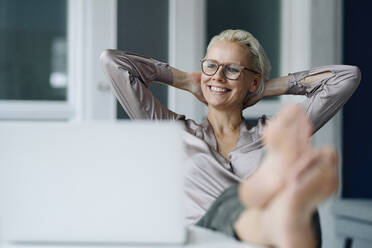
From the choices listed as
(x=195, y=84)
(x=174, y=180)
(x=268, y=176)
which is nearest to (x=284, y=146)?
(x=268, y=176)

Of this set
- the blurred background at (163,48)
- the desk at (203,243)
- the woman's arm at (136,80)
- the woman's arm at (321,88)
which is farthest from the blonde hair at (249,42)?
the blurred background at (163,48)

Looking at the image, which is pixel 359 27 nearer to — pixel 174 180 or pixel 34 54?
pixel 34 54

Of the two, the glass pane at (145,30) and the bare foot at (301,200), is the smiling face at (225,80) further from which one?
the glass pane at (145,30)

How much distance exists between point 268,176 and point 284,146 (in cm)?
7

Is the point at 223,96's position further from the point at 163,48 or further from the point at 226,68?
Result: the point at 163,48

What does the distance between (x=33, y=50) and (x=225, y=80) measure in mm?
2297

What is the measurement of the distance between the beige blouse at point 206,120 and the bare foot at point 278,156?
3.12 feet

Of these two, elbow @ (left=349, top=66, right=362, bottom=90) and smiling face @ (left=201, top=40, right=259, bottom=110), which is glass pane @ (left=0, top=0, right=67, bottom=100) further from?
elbow @ (left=349, top=66, right=362, bottom=90)

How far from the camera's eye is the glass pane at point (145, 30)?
4445 mm

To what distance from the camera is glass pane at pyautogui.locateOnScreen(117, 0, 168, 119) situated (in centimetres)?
A: 445

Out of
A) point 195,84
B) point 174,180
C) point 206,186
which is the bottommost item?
point 206,186

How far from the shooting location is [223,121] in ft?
8.34

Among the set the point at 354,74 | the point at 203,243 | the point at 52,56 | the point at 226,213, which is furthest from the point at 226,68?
the point at 52,56

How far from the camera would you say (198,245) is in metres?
1.37
